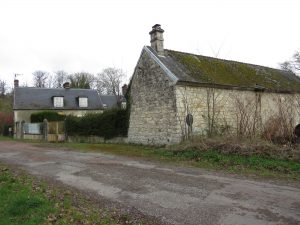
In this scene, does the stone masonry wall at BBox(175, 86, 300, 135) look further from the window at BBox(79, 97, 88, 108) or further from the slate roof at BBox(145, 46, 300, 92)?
the window at BBox(79, 97, 88, 108)

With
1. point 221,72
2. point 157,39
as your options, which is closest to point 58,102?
point 157,39

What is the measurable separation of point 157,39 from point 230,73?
500cm

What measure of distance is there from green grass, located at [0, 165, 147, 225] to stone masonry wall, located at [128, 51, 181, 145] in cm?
837

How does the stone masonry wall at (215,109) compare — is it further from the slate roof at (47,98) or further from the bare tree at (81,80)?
the bare tree at (81,80)

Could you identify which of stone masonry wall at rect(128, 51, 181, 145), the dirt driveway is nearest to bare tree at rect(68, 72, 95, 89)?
stone masonry wall at rect(128, 51, 181, 145)

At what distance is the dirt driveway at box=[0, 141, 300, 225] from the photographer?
4832 mm

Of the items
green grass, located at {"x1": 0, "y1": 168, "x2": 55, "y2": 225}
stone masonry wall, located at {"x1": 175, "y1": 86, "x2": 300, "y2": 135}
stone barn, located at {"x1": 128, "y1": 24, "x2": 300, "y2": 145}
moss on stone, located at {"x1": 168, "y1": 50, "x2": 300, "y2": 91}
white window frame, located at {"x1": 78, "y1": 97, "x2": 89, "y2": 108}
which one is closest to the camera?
green grass, located at {"x1": 0, "y1": 168, "x2": 55, "y2": 225}

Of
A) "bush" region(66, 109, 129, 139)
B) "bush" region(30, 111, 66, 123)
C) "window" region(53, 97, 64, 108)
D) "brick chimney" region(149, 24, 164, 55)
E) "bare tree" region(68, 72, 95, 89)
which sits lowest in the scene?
"bush" region(66, 109, 129, 139)

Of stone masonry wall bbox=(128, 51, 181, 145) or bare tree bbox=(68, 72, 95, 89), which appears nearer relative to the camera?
stone masonry wall bbox=(128, 51, 181, 145)

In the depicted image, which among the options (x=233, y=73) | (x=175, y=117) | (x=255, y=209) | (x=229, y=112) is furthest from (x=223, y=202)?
(x=233, y=73)

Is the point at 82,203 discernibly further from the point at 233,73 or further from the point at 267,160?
the point at 233,73

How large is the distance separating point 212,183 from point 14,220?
4372 millimetres

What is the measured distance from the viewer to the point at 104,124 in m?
19.1

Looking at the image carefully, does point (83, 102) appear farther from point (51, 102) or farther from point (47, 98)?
point (47, 98)
